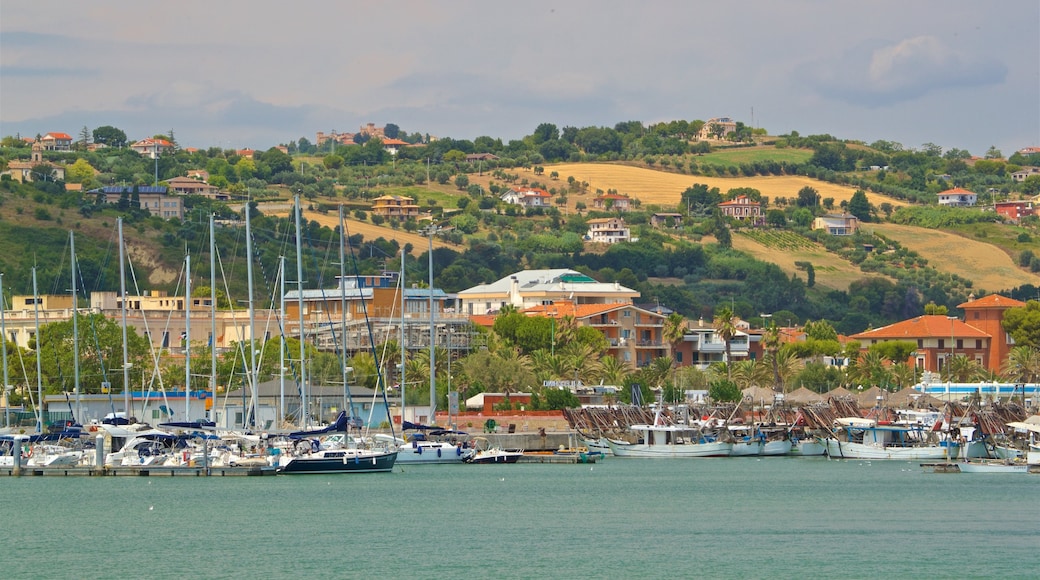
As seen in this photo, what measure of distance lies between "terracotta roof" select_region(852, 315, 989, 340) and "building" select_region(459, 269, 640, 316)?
70.4 feet

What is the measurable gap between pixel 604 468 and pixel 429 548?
3432 cm

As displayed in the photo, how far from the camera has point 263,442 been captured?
78625mm

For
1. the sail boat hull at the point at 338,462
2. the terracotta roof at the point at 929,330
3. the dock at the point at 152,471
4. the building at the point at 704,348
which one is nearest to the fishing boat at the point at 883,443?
the sail boat hull at the point at 338,462

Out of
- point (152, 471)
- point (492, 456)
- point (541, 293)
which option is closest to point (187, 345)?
point (152, 471)

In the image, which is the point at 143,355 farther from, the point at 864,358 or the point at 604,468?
the point at 864,358

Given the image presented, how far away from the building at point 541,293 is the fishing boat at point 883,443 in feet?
170

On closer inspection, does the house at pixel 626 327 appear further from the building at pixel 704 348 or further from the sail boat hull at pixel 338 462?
the sail boat hull at pixel 338 462

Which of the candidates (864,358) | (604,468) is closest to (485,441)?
(604,468)

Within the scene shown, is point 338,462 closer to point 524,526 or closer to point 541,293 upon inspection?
point 524,526

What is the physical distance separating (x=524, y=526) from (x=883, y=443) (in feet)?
136

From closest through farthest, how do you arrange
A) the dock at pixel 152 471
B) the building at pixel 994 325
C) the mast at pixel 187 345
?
the dock at pixel 152 471 < the mast at pixel 187 345 < the building at pixel 994 325

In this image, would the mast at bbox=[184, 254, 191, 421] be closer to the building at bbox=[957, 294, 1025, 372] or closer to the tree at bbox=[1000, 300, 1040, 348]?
the tree at bbox=[1000, 300, 1040, 348]

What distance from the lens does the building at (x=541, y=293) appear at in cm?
15188

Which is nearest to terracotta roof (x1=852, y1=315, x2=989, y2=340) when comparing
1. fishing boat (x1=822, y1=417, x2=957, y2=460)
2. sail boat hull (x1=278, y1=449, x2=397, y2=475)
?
fishing boat (x1=822, y1=417, x2=957, y2=460)
